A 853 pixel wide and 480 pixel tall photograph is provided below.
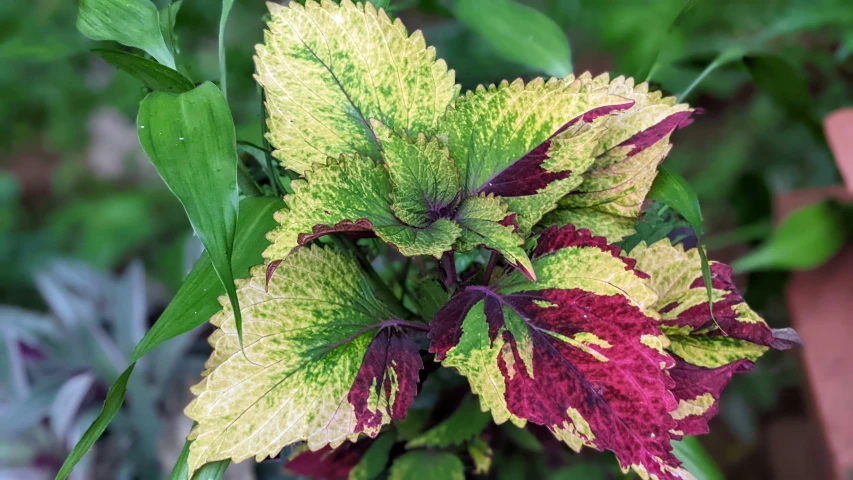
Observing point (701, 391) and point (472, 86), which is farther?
point (472, 86)

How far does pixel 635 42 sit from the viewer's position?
88 centimetres

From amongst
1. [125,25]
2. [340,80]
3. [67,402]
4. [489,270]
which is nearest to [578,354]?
[489,270]

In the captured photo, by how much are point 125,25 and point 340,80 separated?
11cm

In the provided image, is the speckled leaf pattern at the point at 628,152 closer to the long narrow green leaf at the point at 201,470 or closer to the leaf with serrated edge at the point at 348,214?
the leaf with serrated edge at the point at 348,214

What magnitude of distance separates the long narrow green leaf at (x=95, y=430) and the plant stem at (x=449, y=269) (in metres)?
0.16

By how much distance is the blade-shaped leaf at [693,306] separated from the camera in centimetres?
33

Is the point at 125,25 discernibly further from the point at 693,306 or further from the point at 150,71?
the point at 693,306

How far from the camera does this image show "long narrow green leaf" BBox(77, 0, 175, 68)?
1.03ft

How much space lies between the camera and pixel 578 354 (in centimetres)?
29

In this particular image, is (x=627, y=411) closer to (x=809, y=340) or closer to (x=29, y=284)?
(x=809, y=340)

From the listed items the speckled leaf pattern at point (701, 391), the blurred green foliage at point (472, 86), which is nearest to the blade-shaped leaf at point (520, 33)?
the blurred green foliage at point (472, 86)

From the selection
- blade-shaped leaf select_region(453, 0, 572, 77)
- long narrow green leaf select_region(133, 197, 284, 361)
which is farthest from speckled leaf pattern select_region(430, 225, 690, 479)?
blade-shaped leaf select_region(453, 0, 572, 77)

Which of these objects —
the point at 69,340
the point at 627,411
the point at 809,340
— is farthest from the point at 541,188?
the point at 69,340

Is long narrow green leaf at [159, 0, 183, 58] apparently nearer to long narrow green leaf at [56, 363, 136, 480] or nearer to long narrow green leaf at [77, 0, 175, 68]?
long narrow green leaf at [77, 0, 175, 68]
